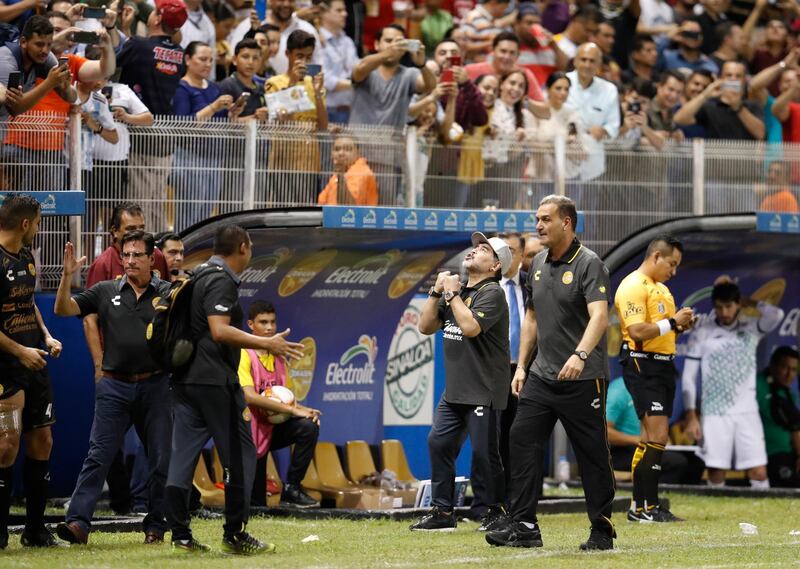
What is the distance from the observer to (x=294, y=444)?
42.4 ft

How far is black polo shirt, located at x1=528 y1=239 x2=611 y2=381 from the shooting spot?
9812 mm

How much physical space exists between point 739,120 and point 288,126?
6.89 m

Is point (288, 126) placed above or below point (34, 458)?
above

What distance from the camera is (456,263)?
583 inches

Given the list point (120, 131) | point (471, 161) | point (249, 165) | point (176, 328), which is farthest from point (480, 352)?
point (471, 161)

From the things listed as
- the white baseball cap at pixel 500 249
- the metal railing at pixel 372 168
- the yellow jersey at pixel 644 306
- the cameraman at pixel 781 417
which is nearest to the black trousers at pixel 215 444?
the white baseball cap at pixel 500 249

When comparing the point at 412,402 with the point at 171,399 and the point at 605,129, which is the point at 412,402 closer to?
the point at 605,129

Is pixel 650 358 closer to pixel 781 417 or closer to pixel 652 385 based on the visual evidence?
pixel 652 385

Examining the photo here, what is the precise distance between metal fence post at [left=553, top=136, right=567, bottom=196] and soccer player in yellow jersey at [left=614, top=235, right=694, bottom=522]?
2672 mm

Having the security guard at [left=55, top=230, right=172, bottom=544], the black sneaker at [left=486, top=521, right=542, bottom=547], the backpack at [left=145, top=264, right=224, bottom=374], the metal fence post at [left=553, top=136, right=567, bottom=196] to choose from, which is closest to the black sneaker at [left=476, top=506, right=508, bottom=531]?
the black sneaker at [left=486, top=521, right=542, bottom=547]

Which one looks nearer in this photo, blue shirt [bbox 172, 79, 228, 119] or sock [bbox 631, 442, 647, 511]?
sock [bbox 631, 442, 647, 511]

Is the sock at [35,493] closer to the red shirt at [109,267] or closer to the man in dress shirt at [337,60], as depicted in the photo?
the red shirt at [109,267]

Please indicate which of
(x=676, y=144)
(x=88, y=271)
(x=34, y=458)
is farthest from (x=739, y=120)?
(x=34, y=458)

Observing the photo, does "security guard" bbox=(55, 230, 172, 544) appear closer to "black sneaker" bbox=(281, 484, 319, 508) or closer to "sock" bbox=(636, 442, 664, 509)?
"black sneaker" bbox=(281, 484, 319, 508)
